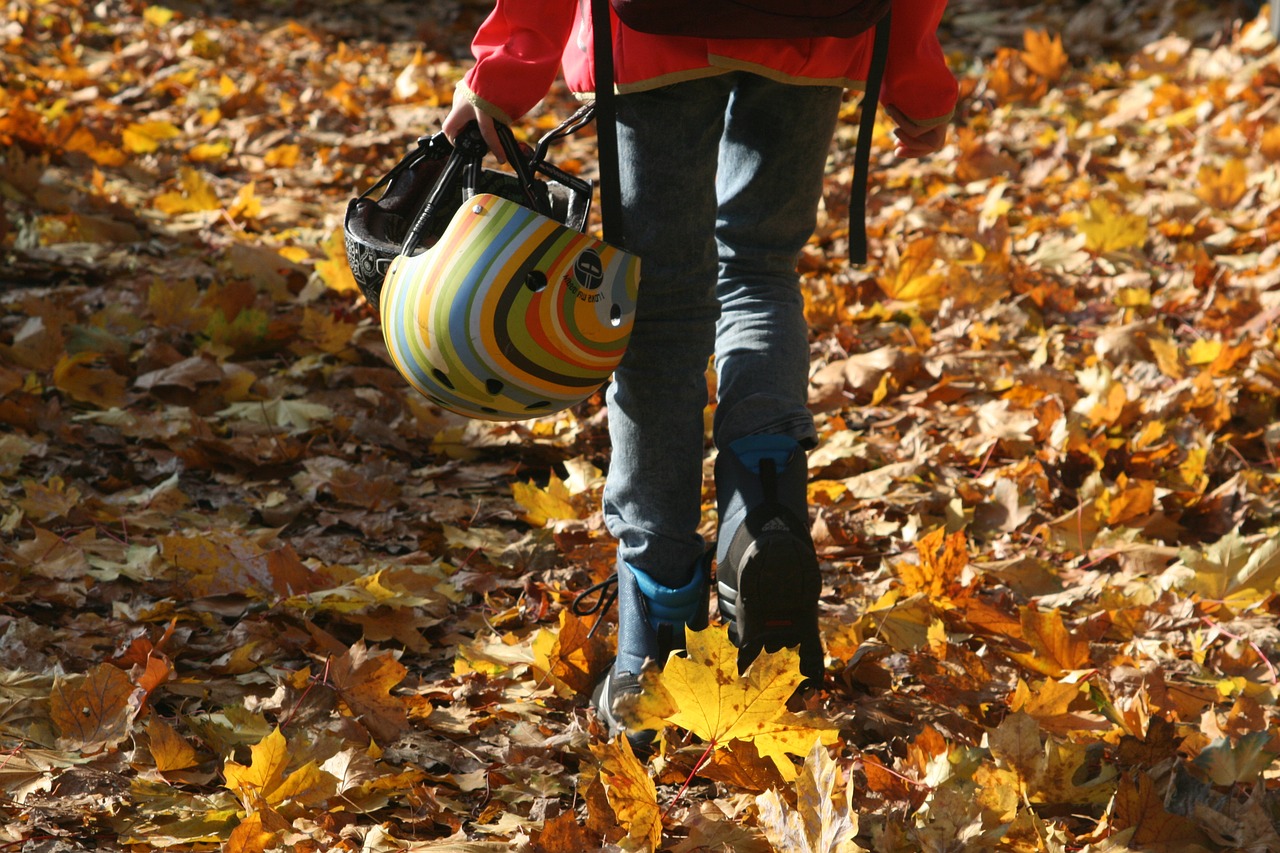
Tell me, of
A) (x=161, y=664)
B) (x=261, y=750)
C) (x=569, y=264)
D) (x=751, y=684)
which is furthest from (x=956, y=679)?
(x=161, y=664)

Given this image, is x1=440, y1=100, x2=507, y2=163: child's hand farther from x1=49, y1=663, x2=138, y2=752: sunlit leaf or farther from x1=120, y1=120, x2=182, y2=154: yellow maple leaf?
x1=120, y1=120, x2=182, y2=154: yellow maple leaf

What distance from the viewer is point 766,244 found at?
1.82m

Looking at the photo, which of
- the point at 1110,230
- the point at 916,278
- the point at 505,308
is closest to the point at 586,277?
the point at 505,308

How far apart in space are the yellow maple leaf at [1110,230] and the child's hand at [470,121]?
242cm

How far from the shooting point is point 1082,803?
152cm

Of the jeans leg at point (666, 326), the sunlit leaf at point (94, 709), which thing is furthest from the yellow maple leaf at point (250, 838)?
the jeans leg at point (666, 326)

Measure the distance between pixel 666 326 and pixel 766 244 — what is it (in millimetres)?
277

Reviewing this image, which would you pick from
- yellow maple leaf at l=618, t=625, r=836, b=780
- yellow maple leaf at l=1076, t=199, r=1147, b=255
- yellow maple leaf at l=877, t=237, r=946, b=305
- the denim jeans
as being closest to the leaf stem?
yellow maple leaf at l=618, t=625, r=836, b=780

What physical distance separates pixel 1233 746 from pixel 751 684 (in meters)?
0.64

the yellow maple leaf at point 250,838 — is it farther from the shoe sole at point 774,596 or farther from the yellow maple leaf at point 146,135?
the yellow maple leaf at point 146,135

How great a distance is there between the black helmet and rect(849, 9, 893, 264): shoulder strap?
1.35 feet

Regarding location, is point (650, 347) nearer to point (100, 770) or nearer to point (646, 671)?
point (646, 671)

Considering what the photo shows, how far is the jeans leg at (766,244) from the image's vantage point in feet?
5.56

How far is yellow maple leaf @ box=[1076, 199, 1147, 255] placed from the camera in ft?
11.3
